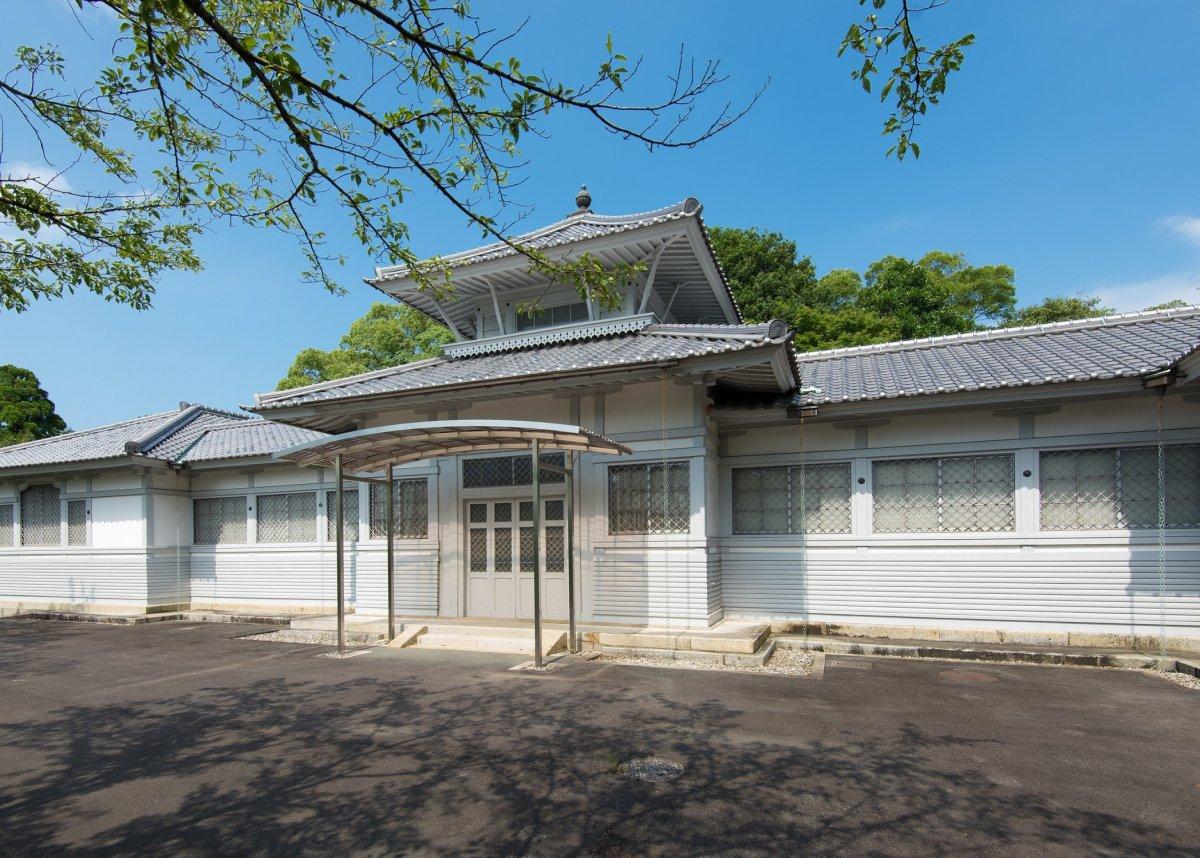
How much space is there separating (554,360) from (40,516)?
1349 cm

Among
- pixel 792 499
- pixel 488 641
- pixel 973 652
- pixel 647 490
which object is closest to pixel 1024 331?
pixel 792 499

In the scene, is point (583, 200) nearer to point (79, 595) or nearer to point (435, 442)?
point (435, 442)

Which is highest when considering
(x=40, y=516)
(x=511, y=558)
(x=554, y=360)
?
(x=554, y=360)

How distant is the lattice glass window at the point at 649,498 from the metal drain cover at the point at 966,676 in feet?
11.4

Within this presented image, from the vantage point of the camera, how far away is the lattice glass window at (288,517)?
13883 millimetres

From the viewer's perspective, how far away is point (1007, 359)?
9688 millimetres

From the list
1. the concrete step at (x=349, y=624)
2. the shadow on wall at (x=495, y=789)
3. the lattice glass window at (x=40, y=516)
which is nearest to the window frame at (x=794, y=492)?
the shadow on wall at (x=495, y=789)

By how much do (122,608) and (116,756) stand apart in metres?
10.9

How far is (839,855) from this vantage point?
359cm

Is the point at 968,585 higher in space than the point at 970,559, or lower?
lower

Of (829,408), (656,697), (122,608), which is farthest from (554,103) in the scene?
(122,608)

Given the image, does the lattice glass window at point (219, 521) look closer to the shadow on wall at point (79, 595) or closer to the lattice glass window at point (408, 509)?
the shadow on wall at point (79, 595)

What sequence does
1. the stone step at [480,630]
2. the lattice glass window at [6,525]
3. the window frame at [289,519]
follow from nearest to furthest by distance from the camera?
1. the stone step at [480,630]
2. the window frame at [289,519]
3. the lattice glass window at [6,525]

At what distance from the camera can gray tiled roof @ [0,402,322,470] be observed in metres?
14.5
